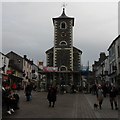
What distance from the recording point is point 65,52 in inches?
2702

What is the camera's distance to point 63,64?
69.0m

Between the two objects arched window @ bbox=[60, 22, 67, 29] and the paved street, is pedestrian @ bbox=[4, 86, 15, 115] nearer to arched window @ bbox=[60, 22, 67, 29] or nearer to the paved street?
the paved street

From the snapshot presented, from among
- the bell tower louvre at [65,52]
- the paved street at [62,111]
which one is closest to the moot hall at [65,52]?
the bell tower louvre at [65,52]

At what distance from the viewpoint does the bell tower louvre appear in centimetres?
6594

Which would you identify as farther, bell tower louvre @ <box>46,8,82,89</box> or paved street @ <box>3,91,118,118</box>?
bell tower louvre @ <box>46,8,82,89</box>

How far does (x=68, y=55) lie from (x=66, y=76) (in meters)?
7.62

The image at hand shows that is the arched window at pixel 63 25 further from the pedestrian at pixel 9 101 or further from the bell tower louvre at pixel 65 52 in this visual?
the pedestrian at pixel 9 101

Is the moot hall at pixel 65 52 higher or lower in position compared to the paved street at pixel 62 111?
higher

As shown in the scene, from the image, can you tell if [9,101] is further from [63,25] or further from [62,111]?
[63,25]

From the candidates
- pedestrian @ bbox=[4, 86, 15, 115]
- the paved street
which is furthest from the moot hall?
pedestrian @ bbox=[4, 86, 15, 115]

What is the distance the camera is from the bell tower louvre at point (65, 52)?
65938mm

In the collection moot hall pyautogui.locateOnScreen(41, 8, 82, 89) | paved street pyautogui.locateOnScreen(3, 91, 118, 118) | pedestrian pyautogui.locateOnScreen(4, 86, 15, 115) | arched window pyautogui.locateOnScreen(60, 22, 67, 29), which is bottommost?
paved street pyautogui.locateOnScreen(3, 91, 118, 118)

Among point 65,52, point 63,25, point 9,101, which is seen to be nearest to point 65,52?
point 65,52

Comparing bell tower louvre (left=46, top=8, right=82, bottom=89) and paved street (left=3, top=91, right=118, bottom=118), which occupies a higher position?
bell tower louvre (left=46, top=8, right=82, bottom=89)
